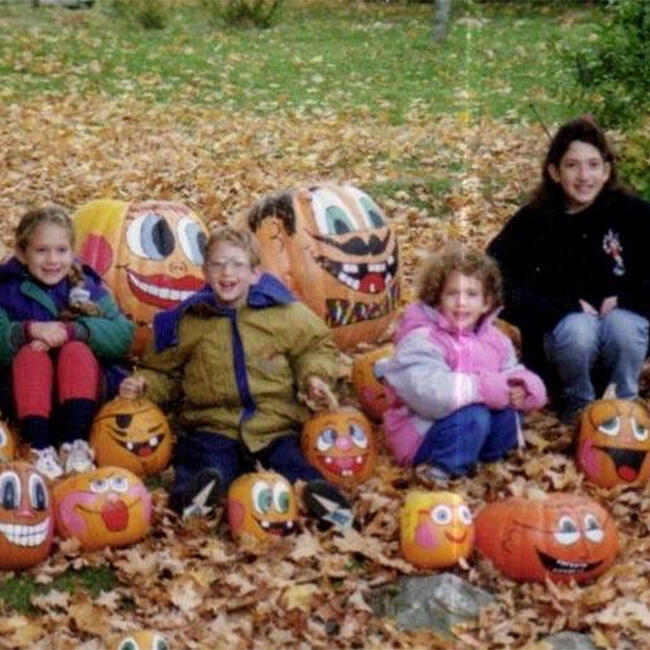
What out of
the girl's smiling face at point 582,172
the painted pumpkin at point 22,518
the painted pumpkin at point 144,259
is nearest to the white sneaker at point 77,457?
the painted pumpkin at point 22,518

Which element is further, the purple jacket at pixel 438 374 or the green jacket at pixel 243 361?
the green jacket at pixel 243 361

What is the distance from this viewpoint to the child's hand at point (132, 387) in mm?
5566

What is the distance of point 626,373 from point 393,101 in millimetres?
9936

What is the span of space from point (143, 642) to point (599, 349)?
2695 millimetres

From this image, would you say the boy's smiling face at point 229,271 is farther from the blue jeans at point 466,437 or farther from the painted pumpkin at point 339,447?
the blue jeans at point 466,437

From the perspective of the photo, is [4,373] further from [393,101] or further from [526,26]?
[526,26]

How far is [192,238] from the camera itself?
264 inches

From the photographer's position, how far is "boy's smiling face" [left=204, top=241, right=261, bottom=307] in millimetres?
5496

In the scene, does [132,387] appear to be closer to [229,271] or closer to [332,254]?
[229,271]

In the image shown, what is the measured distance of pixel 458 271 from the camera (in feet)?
18.2

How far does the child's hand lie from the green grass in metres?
8.58

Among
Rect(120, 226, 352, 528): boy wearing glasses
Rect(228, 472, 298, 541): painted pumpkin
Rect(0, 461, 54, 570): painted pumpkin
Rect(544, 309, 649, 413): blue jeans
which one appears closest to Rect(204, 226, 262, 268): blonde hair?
Rect(120, 226, 352, 528): boy wearing glasses

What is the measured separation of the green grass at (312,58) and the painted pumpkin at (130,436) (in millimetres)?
8627

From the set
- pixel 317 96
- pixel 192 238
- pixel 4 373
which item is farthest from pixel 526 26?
pixel 4 373
